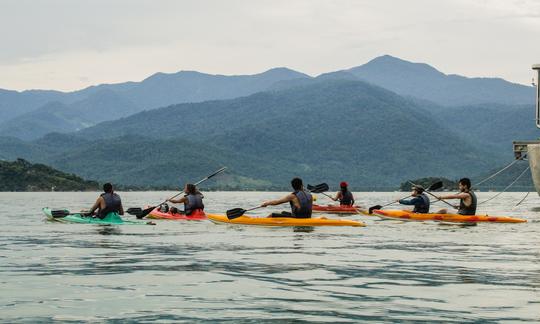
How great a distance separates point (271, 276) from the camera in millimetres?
18906

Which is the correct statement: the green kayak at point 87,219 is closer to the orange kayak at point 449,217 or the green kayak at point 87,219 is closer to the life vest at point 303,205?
the life vest at point 303,205

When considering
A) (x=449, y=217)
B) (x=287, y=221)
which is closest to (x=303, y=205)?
(x=287, y=221)

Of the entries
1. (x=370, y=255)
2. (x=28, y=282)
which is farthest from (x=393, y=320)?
(x=370, y=255)

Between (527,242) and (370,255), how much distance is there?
702cm

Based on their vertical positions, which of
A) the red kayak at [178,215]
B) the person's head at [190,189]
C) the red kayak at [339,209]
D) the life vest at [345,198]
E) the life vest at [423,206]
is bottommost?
the red kayak at [178,215]

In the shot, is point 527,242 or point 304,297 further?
point 527,242

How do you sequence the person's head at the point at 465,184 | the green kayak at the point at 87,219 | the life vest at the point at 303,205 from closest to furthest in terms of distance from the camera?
the life vest at the point at 303,205 < the person's head at the point at 465,184 < the green kayak at the point at 87,219

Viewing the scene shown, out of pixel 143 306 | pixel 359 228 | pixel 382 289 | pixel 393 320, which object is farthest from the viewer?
pixel 359 228

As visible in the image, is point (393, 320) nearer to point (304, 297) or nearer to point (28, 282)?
point (304, 297)

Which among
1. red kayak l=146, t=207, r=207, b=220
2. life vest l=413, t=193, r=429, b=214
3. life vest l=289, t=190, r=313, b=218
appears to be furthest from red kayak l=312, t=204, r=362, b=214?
life vest l=289, t=190, r=313, b=218

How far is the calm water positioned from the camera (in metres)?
14.4

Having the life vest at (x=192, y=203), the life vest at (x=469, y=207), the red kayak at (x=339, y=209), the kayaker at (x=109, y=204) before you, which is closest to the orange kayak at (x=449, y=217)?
the life vest at (x=469, y=207)

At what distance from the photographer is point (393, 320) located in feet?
44.5

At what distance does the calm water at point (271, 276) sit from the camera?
14.4 meters
